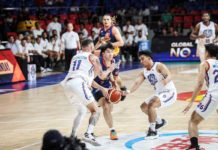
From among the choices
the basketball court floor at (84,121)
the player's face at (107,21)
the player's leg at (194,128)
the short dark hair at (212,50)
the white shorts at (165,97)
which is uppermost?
the player's face at (107,21)

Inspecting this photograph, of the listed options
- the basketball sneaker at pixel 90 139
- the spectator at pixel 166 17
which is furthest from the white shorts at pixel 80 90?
the spectator at pixel 166 17

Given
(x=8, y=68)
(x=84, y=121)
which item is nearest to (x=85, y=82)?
(x=84, y=121)

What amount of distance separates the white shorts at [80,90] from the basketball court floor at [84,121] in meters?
0.75

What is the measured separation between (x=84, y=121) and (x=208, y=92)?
12.4 ft

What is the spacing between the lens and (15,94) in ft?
50.6

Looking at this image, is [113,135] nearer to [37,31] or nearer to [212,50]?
[212,50]

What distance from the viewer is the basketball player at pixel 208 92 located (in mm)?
7734

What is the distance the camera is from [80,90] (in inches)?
339

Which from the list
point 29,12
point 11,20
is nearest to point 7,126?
point 11,20

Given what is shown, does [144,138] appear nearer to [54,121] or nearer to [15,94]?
[54,121]

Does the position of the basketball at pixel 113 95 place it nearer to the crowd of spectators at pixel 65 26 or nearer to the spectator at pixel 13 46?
the crowd of spectators at pixel 65 26

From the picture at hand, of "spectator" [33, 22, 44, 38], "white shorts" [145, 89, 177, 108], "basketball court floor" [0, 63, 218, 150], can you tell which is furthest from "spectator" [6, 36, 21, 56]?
"white shorts" [145, 89, 177, 108]

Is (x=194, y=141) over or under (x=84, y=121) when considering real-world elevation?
over

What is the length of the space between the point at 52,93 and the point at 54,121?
445 cm
